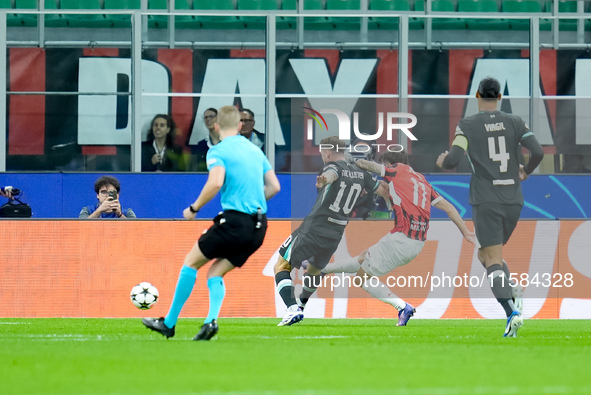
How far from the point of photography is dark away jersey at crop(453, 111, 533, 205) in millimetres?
9055

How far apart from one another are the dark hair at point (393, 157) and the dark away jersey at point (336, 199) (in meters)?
1.06

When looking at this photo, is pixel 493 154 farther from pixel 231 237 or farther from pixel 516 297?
pixel 231 237

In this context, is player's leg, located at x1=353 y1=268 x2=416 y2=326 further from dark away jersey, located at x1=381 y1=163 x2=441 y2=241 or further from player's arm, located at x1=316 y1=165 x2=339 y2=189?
player's arm, located at x1=316 y1=165 x2=339 y2=189

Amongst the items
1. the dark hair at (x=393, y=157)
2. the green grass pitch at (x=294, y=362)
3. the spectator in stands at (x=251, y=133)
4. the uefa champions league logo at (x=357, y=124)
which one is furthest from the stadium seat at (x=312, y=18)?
the green grass pitch at (x=294, y=362)

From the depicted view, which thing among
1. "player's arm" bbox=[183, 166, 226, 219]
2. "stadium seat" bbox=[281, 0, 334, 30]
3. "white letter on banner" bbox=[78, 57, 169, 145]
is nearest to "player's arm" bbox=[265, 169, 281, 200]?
"player's arm" bbox=[183, 166, 226, 219]

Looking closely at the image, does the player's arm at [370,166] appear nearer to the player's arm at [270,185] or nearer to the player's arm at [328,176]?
the player's arm at [328,176]

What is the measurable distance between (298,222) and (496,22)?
6068mm

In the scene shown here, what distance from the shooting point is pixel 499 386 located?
5.14m

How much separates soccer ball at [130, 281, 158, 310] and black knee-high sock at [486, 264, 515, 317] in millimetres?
3741

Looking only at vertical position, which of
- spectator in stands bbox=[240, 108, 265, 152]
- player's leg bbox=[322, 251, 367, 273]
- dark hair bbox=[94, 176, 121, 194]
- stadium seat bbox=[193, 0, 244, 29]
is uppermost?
stadium seat bbox=[193, 0, 244, 29]

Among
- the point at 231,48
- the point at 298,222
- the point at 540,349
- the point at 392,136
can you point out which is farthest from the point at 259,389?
the point at 231,48

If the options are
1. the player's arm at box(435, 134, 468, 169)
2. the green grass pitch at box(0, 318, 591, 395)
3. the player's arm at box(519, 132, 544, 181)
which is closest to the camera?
the green grass pitch at box(0, 318, 591, 395)

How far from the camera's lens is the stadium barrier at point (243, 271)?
1244cm

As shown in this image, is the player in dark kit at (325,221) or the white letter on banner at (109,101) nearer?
the player in dark kit at (325,221)
